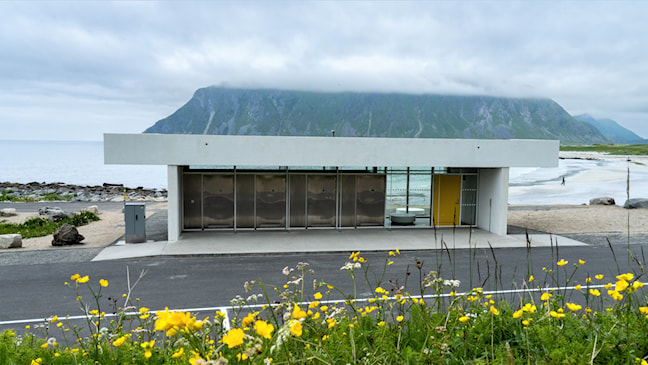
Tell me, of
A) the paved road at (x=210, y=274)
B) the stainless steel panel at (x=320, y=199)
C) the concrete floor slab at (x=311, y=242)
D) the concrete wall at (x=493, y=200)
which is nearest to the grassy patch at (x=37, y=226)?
the concrete floor slab at (x=311, y=242)

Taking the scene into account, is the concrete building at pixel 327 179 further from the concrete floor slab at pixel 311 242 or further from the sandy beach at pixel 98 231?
the sandy beach at pixel 98 231

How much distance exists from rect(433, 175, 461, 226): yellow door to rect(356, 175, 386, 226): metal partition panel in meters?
2.37

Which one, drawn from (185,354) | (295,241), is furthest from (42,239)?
(185,354)

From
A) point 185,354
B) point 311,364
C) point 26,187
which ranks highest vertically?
point 185,354

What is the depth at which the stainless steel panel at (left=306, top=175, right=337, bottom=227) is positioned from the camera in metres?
20.1

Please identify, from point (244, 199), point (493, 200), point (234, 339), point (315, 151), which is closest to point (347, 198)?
point (315, 151)

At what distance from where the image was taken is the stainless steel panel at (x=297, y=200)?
1998 centimetres

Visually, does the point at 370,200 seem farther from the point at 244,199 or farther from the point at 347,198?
the point at 244,199

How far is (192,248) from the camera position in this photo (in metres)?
15.8

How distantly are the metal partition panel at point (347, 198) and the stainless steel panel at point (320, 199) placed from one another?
35cm

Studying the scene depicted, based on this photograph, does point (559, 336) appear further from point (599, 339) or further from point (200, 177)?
point (200, 177)

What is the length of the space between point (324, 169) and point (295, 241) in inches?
159

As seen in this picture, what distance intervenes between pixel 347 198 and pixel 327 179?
Result: 1155 millimetres

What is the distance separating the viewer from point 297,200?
65.7 feet
